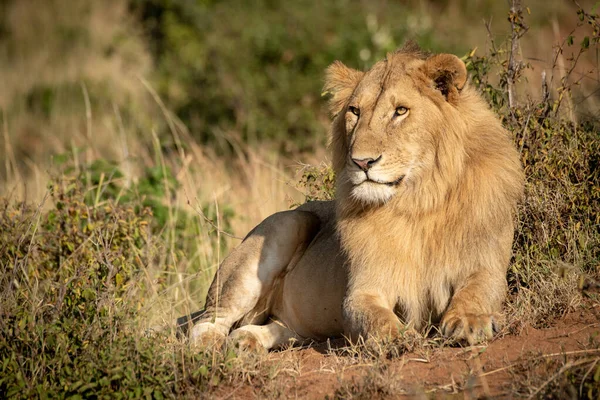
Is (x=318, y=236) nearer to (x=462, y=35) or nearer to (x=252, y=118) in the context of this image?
(x=252, y=118)

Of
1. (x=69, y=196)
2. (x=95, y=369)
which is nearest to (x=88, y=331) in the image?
(x=95, y=369)

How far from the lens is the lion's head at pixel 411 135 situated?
14.2ft

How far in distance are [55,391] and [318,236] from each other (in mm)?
2284

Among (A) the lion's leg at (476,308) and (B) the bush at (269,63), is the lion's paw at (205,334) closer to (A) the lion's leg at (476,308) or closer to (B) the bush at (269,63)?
(A) the lion's leg at (476,308)

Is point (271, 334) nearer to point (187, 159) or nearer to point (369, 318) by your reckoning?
point (369, 318)

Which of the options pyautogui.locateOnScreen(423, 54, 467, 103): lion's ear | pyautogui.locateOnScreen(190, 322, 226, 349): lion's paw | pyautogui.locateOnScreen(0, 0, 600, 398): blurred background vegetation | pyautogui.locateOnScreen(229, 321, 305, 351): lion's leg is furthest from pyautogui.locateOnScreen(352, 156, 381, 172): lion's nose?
pyautogui.locateOnScreen(229, 321, 305, 351): lion's leg

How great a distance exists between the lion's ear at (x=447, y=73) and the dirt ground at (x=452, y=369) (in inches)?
53.3

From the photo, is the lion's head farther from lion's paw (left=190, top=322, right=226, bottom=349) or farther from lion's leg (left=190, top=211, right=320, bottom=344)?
lion's paw (left=190, top=322, right=226, bottom=349)

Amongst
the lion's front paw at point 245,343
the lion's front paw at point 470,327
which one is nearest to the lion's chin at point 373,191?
the lion's front paw at point 470,327

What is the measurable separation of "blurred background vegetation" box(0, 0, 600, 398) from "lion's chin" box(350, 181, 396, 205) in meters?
0.93

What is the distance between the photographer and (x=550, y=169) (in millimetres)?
5156

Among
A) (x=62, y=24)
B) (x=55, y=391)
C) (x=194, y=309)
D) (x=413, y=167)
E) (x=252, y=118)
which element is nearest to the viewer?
(x=55, y=391)

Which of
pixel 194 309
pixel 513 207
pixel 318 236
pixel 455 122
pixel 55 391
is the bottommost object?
pixel 194 309

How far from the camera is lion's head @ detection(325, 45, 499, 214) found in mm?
4336
